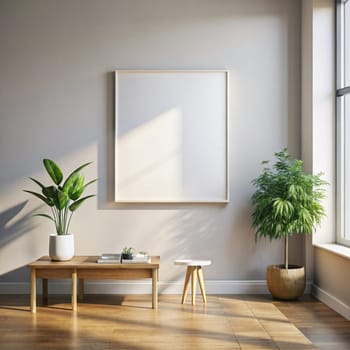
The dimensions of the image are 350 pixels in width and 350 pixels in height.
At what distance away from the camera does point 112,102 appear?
18.2 ft

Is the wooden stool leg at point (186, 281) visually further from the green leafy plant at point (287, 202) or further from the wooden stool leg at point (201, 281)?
the green leafy plant at point (287, 202)

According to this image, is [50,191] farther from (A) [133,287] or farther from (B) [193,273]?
(B) [193,273]

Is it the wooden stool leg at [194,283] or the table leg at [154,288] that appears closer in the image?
the table leg at [154,288]

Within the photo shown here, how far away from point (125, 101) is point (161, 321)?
2.23 m

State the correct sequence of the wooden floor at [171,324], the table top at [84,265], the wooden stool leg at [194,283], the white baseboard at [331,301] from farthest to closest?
the wooden stool leg at [194,283], the table top at [84,265], the white baseboard at [331,301], the wooden floor at [171,324]

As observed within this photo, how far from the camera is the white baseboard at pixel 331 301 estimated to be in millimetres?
4512

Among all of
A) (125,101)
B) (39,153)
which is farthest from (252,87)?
(39,153)

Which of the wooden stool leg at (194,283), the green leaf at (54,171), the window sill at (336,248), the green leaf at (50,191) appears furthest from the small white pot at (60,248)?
the window sill at (336,248)

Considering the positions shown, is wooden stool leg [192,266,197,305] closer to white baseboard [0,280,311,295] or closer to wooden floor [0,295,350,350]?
wooden floor [0,295,350,350]

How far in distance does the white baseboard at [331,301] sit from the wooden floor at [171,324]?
61mm

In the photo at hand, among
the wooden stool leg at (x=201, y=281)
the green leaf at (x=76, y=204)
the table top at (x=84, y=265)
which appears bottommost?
the wooden stool leg at (x=201, y=281)

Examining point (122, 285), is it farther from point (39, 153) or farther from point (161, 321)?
point (39, 153)

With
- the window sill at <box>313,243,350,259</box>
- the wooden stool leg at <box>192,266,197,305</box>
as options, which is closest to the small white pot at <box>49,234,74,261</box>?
the wooden stool leg at <box>192,266,197,305</box>

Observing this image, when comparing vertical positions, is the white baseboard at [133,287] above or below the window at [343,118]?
below
